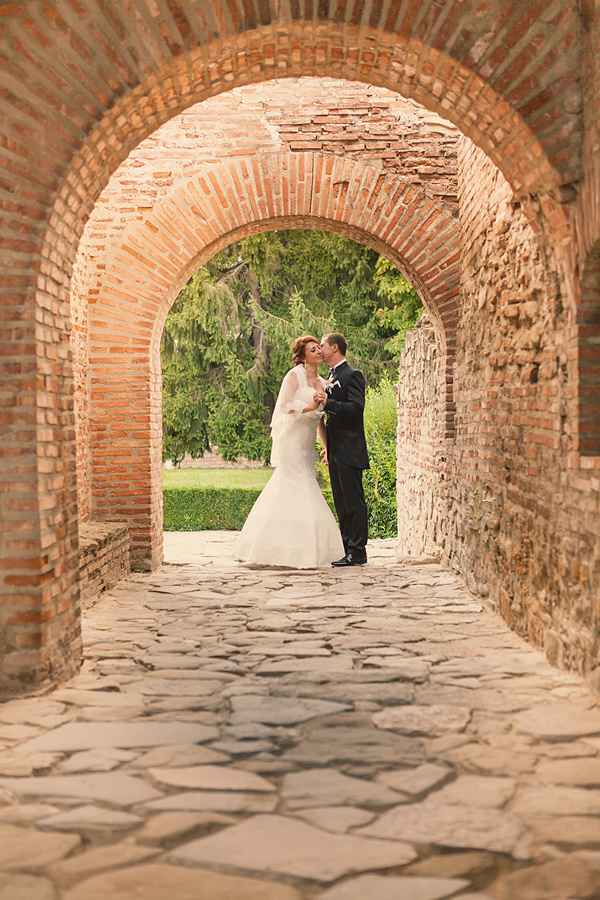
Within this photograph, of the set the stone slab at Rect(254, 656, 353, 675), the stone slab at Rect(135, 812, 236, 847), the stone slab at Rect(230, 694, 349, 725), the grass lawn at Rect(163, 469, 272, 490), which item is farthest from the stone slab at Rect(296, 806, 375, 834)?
the grass lawn at Rect(163, 469, 272, 490)

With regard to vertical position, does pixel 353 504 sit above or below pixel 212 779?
above

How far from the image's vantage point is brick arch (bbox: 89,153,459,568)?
7410mm

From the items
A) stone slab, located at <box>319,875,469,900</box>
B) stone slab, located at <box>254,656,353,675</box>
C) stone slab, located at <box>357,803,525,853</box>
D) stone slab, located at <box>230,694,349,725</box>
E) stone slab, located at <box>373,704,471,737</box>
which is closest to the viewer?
stone slab, located at <box>319,875,469,900</box>

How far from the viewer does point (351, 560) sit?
747 cm

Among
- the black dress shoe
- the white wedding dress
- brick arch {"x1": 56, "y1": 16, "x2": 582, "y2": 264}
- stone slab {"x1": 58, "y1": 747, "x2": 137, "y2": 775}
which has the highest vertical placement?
brick arch {"x1": 56, "y1": 16, "x2": 582, "y2": 264}

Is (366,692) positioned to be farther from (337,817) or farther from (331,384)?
(331,384)

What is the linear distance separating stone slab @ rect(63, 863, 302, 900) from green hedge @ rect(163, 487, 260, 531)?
12465 mm

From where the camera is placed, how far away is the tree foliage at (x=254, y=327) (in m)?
18.5

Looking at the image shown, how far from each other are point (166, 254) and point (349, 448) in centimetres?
249

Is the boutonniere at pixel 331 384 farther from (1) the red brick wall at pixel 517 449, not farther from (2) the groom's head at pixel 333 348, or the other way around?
(1) the red brick wall at pixel 517 449

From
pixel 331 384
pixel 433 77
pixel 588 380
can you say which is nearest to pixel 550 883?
pixel 588 380

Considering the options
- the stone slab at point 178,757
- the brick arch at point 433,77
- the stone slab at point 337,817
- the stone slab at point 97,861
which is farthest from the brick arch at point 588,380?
the stone slab at point 97,861

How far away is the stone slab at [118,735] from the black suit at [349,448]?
426cm

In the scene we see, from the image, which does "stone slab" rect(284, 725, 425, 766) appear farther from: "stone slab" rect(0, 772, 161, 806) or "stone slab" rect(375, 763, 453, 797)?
"stone slab" rect(0, 772, 161, 806)
